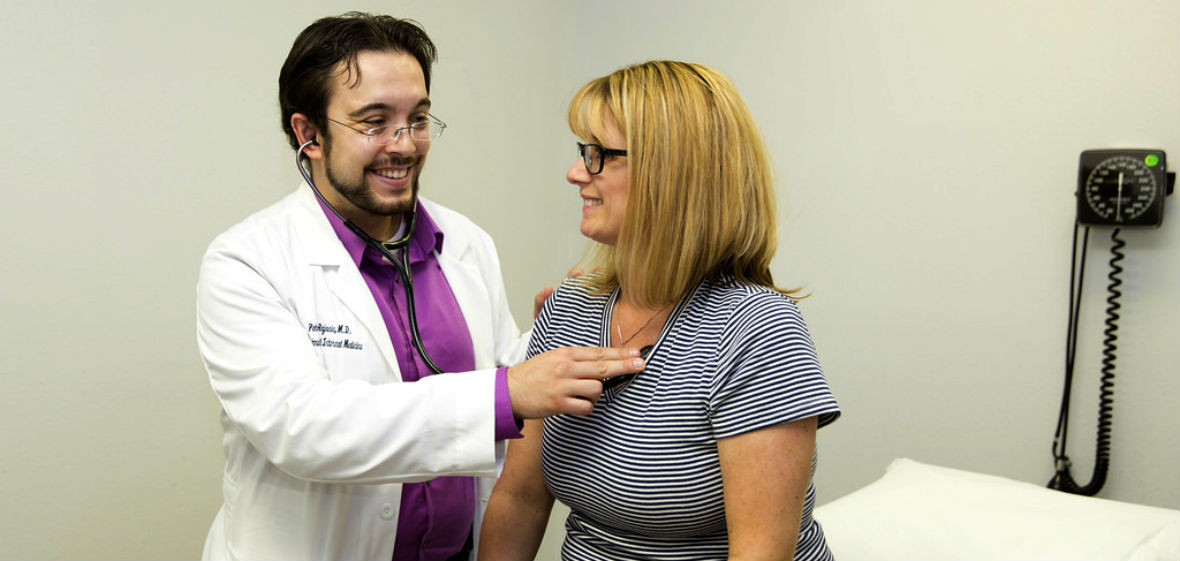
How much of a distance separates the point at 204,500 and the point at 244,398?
30.7 inches

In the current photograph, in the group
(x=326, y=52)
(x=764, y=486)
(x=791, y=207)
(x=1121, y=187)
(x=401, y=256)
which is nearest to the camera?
(x=764, y=486)

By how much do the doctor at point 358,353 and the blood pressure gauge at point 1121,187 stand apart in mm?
1224

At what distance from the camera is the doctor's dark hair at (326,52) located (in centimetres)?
141

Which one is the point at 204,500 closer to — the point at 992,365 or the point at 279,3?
the point at 279,3

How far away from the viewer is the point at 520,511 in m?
1.31

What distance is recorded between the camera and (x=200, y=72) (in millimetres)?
1789

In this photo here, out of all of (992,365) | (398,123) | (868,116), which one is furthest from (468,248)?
(992,365)

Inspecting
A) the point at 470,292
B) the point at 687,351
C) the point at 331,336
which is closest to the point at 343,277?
the point at 331,336

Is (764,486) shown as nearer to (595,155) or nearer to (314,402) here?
(595,155)

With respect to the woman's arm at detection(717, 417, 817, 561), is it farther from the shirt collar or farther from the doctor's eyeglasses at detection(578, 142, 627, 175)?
the shirt collar

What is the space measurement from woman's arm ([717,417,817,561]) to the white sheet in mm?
574

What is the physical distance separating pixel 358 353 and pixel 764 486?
0.67 meters

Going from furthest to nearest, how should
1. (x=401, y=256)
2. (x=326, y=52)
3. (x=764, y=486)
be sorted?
(x=401, y=256)
(x=326, y=52)
(x=764, y=486)

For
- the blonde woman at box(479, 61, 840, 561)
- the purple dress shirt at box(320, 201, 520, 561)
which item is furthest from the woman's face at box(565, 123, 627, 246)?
the purple dress shirt at box(320, 201, 520, 561)
